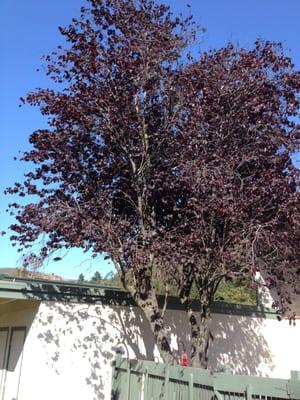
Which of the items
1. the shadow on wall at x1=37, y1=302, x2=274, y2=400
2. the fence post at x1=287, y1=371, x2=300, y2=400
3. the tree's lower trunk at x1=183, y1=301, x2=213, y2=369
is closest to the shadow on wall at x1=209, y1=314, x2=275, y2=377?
the shadow on wall at x1=37, y1=302, x2=274, y2=400

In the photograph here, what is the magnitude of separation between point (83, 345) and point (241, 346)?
410 centimetres

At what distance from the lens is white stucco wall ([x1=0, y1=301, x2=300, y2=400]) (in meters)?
10.1

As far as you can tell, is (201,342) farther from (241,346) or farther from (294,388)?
(294,388)

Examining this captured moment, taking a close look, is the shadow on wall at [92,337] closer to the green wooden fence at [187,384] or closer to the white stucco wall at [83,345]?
the white stucco wall at [83,345]

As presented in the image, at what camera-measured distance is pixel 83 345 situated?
10570 mm

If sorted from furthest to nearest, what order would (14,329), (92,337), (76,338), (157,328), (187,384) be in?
1. (14,329)
2. (92,337)
3. (76,338)
4. (157,328)
5. (187,384)

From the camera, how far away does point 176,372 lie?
8.08m

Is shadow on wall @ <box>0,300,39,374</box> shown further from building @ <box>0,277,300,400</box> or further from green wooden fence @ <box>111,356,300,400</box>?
green wooden fence @ <box>111,356,300,400</box>


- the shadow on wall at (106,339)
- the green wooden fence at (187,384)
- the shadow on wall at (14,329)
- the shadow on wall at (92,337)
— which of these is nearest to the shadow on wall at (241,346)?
the shadow on wall at (106,339)

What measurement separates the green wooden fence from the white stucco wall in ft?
1.83

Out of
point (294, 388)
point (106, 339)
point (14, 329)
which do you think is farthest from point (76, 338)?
point (294, 388)

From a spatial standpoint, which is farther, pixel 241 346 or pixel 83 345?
pixel 241 346

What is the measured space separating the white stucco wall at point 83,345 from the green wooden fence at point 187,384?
1.83 ft

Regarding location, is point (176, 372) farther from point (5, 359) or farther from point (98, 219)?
point (5, 359)
